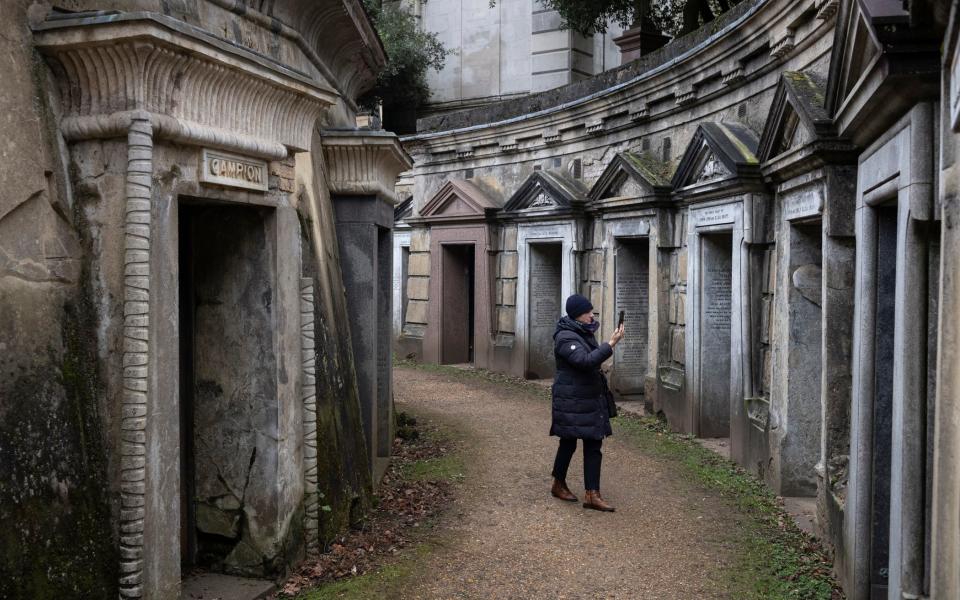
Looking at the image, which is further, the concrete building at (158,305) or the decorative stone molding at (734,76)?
the decorative stone molding at (734,76)

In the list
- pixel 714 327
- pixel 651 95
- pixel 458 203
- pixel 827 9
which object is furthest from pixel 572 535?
pixel 458 203

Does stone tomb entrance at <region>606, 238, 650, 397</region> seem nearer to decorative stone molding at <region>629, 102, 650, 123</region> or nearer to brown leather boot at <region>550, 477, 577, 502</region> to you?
decorative stone molding at <region>629, 102, 650, 123</region>

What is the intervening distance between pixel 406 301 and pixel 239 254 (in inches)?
479

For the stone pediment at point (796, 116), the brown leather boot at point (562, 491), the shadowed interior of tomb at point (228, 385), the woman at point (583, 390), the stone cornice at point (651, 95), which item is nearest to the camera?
the shadowed interior of tomb at point (228, 385)

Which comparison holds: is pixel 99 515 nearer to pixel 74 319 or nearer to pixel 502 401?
pixel 74 319

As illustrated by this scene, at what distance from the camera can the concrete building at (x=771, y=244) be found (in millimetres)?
3914

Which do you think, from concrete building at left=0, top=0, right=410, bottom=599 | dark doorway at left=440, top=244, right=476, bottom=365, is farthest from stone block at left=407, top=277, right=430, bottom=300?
concrete building at left=0, top=0, right=410, bottom=599

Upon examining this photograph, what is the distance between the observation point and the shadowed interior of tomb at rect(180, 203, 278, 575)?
203 inches

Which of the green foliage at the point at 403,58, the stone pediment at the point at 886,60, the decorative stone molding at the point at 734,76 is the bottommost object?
the stone pediment at the point at 886,60

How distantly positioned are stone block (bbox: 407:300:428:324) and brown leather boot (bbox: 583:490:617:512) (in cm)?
987

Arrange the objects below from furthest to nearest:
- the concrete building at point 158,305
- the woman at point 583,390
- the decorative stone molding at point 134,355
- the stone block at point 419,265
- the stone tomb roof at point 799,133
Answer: the stone block at point 419,265
the woman at point 583,390
the stone tomb roof at point 799,133
the decorative stone molding at point 134,355
the concrete building at point 158,305

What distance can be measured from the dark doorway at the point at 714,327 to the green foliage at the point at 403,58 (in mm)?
10786

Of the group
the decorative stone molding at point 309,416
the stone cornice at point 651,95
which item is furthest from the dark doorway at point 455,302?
the decorative stone molding at point 309,416

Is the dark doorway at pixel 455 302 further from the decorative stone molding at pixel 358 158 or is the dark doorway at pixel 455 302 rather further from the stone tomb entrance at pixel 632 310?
the decorative stone molding at pixel 358 158
